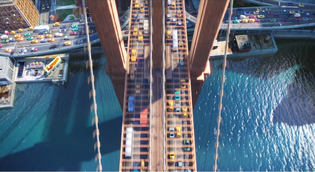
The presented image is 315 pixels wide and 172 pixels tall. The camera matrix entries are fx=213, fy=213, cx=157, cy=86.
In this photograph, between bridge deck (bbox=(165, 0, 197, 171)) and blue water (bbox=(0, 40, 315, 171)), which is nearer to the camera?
bridge deck (bbox=(165, 0, 197, 171))

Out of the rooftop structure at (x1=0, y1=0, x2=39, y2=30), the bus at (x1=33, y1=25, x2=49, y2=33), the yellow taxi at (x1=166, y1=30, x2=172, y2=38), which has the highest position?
the rooftop structure at (x1=0, y1=0, x2=39, y2=30)

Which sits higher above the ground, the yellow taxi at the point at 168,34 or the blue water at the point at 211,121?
the yellow taxi at the point at 168,34

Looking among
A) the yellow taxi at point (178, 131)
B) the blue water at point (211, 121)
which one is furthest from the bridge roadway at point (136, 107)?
the blue water at point (211, 121)

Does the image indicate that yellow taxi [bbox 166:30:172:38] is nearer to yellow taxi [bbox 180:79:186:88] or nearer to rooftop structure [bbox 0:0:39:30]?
yellow taxi [bbox 180:79:186:88]

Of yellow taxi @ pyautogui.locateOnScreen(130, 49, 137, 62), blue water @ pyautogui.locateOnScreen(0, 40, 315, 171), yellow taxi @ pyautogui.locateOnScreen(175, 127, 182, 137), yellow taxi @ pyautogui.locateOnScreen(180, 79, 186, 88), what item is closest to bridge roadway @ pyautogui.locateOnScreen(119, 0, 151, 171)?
yellow taxi @ pyautogui.locateOnScreen(130, 49, 137, 62)

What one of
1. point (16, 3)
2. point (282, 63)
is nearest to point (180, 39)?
point (282, 63)

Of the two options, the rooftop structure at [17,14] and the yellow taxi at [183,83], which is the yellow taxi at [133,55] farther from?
the rooftop structure at [17,14]

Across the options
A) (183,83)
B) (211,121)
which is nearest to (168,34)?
(183,83)
